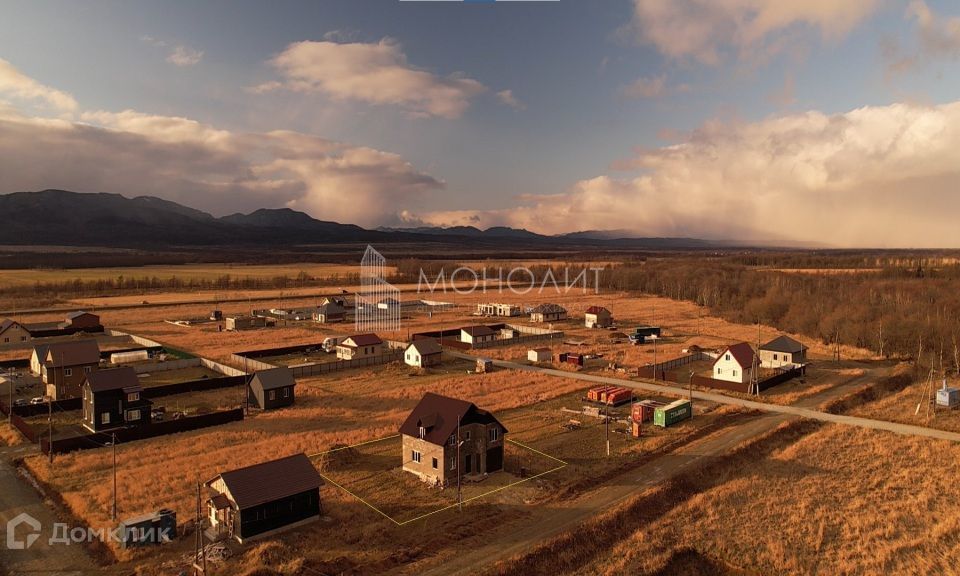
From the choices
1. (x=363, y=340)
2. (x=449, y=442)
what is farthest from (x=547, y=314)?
(x=449, y=442)

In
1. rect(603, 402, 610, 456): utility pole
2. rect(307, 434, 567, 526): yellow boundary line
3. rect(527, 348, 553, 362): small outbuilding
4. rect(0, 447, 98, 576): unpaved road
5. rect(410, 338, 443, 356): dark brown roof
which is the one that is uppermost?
rect(410, 338, 443, 356): dark brown roof

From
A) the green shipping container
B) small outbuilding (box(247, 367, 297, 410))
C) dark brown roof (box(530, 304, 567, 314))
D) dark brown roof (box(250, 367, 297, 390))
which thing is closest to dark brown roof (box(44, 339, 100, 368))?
small outbuilding (box(247, 367, 297, 410))

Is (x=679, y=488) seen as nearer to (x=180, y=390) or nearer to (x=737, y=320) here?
(x=180, y=390)

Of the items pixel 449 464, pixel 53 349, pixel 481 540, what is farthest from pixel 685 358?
pixel 53 349

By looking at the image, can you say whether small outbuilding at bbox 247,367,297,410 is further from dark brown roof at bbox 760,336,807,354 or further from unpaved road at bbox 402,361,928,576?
dark brown roof at bbox 760,336,807,354

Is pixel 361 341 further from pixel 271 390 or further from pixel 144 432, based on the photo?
pixel 144 432

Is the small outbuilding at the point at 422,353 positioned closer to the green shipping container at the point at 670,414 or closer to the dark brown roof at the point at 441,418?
the dark brown roof at the point at 441,418
